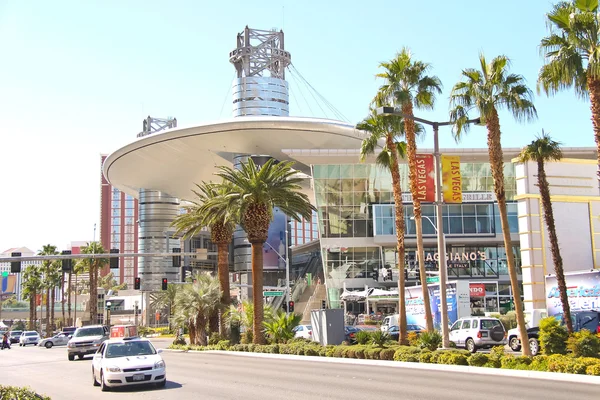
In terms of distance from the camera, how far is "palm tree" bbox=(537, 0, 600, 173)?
2366cm

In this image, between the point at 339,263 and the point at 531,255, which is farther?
the point at 339,263

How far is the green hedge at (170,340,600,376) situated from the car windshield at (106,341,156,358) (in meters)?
10.8

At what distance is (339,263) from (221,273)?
26.8 meters

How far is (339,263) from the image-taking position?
71.4m

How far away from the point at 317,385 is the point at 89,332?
78.2 feet

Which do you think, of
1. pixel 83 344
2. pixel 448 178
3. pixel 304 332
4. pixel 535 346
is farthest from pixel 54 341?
pixel 535 346

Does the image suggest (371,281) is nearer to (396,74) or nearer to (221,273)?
(221,273)

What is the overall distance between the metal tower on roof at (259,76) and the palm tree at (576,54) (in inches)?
3447

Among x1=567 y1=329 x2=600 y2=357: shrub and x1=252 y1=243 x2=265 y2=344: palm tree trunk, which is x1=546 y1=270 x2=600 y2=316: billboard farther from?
x1=252 y1=243 x2=265 y2=344: palm tree trunk

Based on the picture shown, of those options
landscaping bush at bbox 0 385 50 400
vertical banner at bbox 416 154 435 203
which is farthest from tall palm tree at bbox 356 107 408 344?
landscaping bush at bbox 0 385 50 400

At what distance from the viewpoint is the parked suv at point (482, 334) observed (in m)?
32.3

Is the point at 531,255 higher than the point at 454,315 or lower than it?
higher

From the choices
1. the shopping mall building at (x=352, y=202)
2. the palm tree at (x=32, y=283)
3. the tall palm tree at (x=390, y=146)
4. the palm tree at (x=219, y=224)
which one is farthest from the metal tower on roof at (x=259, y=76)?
the tall palm tree at (x=390, y=146)

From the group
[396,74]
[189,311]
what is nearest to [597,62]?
[396,74]
